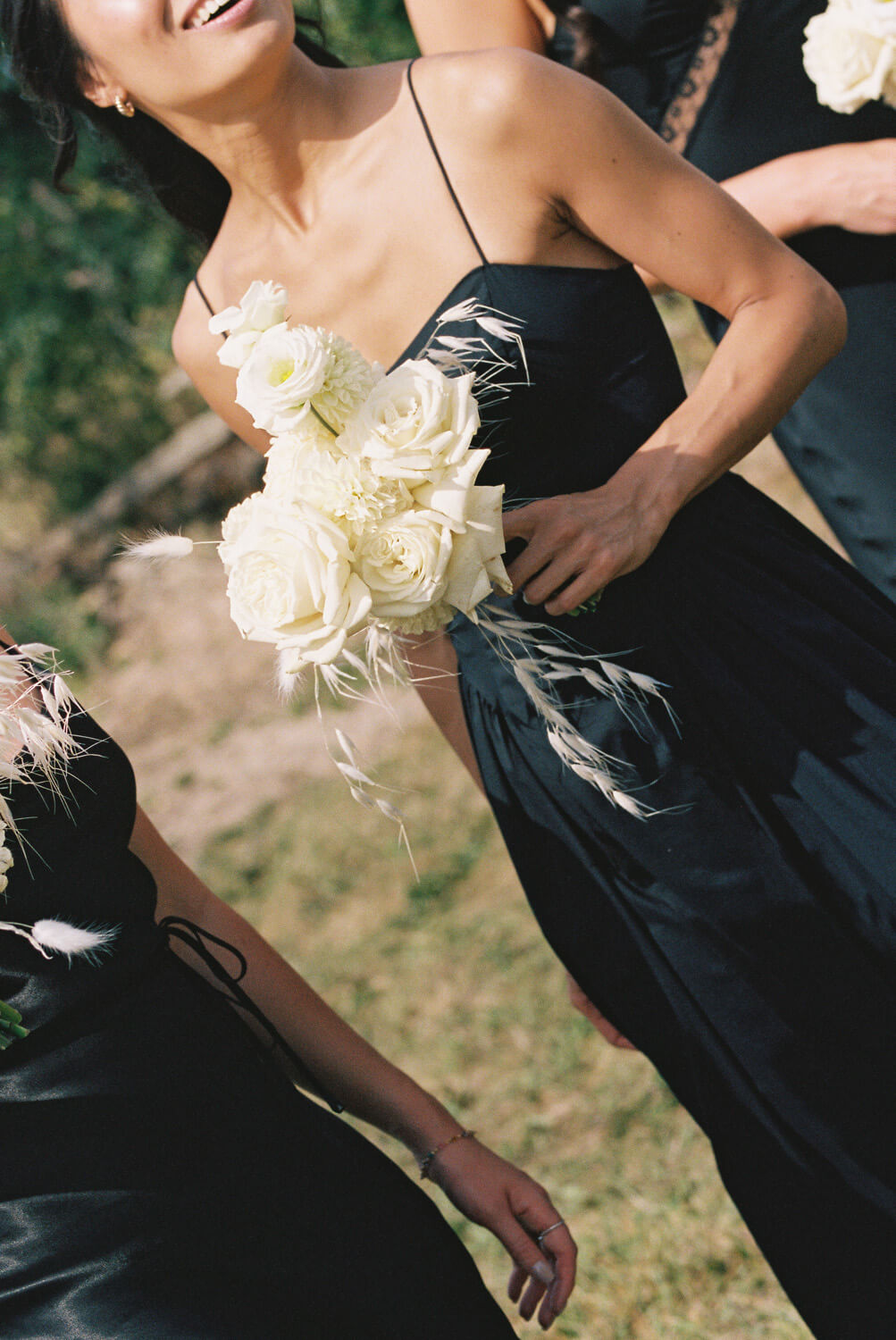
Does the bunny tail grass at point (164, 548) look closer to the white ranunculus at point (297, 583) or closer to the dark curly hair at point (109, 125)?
the white ranunculus at point (297, 583)

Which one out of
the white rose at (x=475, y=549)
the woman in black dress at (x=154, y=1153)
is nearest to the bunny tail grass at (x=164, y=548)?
the woman in black dress at (x=154, y=1153)

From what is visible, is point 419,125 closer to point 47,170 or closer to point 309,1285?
point 309,1285

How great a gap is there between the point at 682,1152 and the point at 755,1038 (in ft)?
4.71

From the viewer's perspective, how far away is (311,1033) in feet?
6.67

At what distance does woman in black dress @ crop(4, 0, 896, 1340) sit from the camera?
203cm

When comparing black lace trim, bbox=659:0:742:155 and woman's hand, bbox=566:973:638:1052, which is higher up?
black lace trim, bbox=659:0:742:155

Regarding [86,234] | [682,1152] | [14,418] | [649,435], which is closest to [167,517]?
[14,418]

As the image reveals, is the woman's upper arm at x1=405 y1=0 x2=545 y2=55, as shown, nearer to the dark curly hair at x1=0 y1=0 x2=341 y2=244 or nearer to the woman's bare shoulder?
the dark curly hair at x1=0 y1=0 x2=341 y2=244

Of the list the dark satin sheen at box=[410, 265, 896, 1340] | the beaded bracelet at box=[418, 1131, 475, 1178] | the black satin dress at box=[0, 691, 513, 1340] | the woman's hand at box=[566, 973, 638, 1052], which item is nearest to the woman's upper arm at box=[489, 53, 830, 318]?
the dark satin sheen at box=[410, 265, 896, 1340]

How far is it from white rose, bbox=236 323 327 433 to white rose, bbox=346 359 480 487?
0.08 m

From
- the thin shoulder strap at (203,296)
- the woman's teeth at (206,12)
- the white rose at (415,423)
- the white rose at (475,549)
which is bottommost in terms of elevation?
the white rose at (475,549)

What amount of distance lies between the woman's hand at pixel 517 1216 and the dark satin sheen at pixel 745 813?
365 mm

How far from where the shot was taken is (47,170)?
7570mm

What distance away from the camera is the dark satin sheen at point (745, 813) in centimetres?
204
